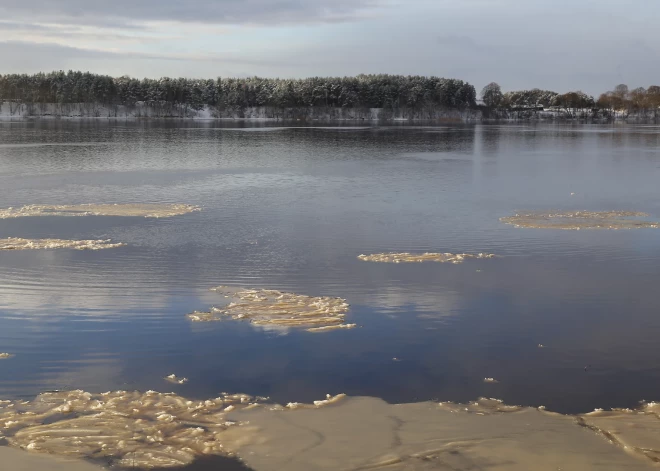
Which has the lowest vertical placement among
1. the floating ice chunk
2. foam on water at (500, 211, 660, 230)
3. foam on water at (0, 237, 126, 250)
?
the floating ice chunk

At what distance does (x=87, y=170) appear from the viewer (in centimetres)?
4650

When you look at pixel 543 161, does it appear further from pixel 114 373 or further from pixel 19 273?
pixel 114 373

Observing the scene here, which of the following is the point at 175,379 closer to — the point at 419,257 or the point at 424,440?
the point at 424,440

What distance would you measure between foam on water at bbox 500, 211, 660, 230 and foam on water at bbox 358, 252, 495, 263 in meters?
6.03

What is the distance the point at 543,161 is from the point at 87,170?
106 feet

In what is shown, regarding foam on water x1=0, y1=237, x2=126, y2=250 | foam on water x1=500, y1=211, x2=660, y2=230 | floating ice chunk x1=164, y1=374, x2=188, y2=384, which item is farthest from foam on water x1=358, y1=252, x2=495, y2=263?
floating ice chunk x1=164, y1=374, x2=188, y2=384

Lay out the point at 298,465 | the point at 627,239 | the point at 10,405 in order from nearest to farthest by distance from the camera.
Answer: the point at 298,465 < the point at 10,405 < the point at 627,239

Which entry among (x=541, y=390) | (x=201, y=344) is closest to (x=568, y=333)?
(x=541, y=390)

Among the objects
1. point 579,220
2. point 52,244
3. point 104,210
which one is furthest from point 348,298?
point 104,210

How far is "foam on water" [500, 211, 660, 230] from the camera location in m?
26.6

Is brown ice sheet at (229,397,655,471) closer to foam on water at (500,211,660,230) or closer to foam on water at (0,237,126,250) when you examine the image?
foam on water at (0,237,126,250)

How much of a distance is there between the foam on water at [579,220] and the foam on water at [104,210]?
41.2 feet

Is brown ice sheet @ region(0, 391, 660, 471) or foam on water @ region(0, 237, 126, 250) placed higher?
foam on water @ region(0, 237, 126, 250)

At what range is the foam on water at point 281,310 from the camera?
49.4 feet
